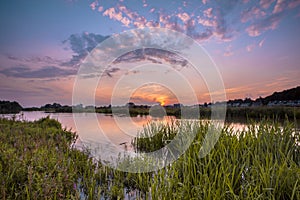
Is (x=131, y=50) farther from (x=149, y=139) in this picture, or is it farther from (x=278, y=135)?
(x=278, y=135)

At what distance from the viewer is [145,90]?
804 centimetres

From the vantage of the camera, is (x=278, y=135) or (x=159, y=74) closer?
(x=278, y=135)

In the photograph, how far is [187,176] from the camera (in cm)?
371

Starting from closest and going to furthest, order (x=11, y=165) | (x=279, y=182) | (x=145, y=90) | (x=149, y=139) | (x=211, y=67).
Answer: (x=279, y=182)
(x=11, y=165)
(x=211, y=67)
(x=145, y=90)
(x=149, y=139)

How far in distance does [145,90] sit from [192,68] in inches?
77.7

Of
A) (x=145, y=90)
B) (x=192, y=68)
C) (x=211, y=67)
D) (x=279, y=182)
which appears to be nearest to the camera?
(x=279, y=182)

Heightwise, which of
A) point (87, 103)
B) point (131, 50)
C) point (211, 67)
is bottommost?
point (87, 103)

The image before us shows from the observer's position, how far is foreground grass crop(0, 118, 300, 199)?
334 cm

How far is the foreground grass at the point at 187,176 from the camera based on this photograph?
3.34m

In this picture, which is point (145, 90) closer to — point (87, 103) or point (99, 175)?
point (87, 103)

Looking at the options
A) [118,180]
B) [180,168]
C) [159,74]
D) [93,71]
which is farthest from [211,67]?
[118,180]

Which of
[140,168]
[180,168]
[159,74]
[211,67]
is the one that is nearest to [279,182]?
[180,168]

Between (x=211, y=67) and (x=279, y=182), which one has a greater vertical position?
(x=211, y=67)

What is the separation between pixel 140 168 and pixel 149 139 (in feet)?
13.2
